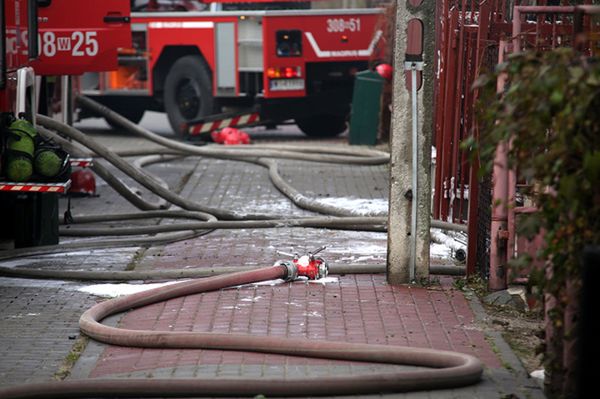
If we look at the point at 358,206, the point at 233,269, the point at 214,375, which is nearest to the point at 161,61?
the point at 358,206

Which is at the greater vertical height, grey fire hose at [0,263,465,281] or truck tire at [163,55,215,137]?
truck tire at [163,55,215,137]

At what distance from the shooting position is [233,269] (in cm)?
874

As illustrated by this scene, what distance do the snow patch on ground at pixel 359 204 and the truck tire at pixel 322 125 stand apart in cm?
654

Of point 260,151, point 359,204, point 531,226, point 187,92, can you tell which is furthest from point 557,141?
point 187,92

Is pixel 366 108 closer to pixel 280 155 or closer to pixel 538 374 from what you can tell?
pixel 280 155

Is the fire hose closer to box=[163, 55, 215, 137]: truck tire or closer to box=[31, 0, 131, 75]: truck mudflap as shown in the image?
box=[31, 0, 131, 75]: truck mudflap

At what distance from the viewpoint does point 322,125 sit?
64.7 ft

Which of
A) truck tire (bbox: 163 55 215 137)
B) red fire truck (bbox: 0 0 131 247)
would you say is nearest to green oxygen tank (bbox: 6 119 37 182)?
red fire truck (bbox: 0 0 131 247)

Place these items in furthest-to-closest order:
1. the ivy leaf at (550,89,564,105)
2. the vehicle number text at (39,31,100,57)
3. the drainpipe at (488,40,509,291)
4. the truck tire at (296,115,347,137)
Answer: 1. the truck tire at (296,115,347,137)
2. the vehicle number text at (39,31,100,57)
3. the drainpipe at (488,40,509,291)
4. the ivy leaf at (550,89,564,105)

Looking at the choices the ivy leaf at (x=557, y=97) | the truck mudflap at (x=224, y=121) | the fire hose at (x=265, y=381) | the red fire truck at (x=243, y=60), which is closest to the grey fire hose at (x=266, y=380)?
the fire hose at (x=265, y=381)

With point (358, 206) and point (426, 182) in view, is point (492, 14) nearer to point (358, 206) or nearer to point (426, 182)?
point (426, 182)

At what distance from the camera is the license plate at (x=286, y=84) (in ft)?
59.3

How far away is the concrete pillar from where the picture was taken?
8.48 meters

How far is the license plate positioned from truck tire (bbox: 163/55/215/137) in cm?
118
